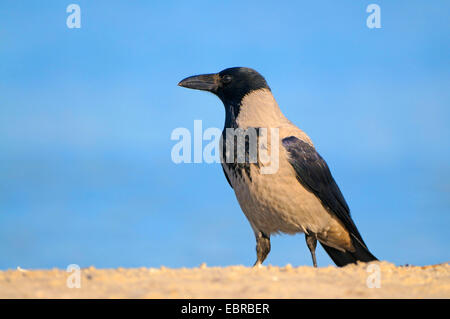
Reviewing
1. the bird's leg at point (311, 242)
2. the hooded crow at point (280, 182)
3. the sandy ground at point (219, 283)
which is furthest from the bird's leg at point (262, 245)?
the sandy ground at point (219, 283)

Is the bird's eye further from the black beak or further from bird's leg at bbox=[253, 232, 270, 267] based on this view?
bird's leg at bbox=[253, 232, 270, 267]

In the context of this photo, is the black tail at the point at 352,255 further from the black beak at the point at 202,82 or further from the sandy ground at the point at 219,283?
the black beak at the point at 202,82

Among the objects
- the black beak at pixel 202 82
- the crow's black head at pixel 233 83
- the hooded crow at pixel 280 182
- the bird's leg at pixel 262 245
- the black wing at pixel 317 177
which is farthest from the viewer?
the black beak at pixel 202 82

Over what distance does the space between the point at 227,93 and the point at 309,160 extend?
145cm

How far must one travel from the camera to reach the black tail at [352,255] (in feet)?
23.9

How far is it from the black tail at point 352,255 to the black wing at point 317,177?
103 millimetres

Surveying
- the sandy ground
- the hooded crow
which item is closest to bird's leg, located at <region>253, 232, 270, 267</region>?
the hooded crow

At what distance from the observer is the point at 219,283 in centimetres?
443

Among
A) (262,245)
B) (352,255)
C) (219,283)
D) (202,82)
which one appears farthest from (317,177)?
(219,283)

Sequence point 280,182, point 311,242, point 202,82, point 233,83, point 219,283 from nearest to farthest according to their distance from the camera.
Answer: point 219,283
point 280,182
point 311,242
point 233,83
point 202,82

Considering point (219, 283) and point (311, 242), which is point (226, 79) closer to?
point (311, 242)

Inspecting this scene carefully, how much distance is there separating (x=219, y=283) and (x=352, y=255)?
3458 mm

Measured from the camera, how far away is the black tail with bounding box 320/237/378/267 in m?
7.29

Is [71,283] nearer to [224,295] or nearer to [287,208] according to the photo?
[224,295]
